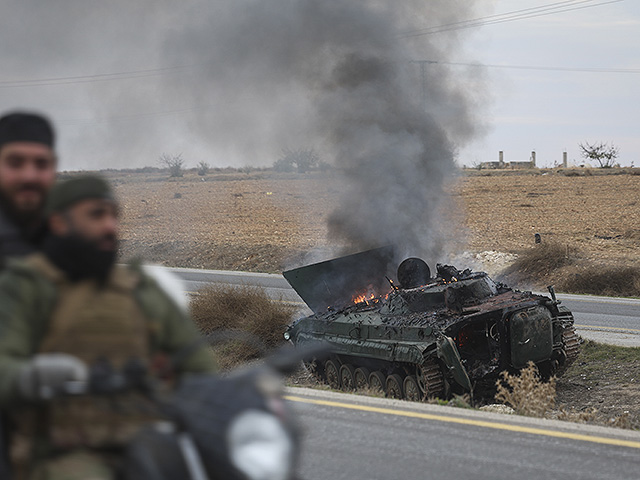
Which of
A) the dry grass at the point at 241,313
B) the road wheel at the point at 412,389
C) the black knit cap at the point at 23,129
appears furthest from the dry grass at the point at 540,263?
the black knit cap at the point at 23,129

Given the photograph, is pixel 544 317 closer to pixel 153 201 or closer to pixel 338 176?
pixel 338 176

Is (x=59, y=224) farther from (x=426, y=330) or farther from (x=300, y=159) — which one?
(x=300, y=159)

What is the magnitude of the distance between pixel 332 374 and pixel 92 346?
12.2m

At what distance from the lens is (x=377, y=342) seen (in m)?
13.1

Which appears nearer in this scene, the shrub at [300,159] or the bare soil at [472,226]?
the bare soil at [472,226]

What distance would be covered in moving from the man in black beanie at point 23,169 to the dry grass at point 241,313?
13094mm

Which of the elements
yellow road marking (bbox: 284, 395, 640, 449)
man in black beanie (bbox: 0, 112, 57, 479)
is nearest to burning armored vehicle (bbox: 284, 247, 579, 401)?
yellow road marking (bbox: 284, 395, 640, 449)

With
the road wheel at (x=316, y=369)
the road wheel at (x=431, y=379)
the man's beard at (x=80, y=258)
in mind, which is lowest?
the road wheel at (x=316, y=369)

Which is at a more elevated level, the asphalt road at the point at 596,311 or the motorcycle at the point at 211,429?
the motorcycle at the point at 211,429

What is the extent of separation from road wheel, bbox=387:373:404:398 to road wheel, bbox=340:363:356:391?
4.05 ft

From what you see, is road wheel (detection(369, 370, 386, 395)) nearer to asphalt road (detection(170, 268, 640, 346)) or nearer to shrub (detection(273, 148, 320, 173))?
asphalt road (detection(170, 268, 640, 346))

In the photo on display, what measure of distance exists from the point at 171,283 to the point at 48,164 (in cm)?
62

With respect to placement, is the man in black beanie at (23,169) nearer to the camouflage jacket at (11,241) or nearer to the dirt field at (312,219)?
the camouflage jacket at (11,241)

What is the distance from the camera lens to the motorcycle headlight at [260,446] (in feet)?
7.55
